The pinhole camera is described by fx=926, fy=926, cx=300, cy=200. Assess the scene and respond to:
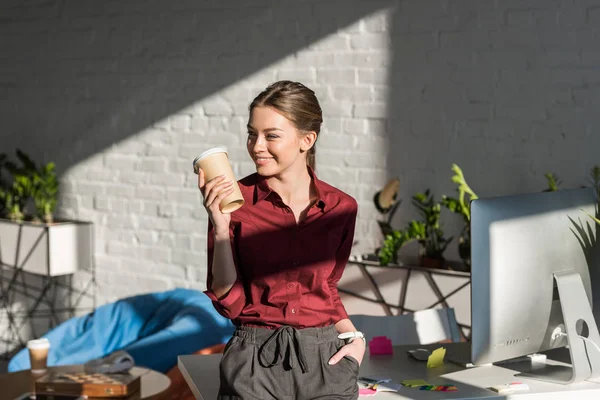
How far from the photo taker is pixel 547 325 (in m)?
2.11

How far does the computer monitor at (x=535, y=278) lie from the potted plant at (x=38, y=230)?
127 inches

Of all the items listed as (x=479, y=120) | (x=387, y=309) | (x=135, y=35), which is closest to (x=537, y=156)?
(x=479, y=120)

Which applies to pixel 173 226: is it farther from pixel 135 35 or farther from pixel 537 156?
pixel 537 156

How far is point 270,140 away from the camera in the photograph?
5.48 feet

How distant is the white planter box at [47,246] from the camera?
4793 mm

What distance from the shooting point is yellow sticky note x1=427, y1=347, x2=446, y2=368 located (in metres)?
2.22

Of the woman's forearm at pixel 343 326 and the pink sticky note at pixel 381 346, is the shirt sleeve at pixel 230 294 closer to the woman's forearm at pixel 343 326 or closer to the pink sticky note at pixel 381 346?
the woman's forearm at pixel 343 326

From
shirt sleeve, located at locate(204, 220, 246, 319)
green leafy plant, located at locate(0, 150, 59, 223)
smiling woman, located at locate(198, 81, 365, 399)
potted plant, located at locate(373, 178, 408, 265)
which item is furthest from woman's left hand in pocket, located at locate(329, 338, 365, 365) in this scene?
green leafy plant, located at locate(0, 150, 59, 223)

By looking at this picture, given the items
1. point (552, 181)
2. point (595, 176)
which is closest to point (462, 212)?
point (552, 181)

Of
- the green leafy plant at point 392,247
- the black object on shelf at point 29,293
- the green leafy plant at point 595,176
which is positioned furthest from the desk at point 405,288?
the black object on shelf at point 29,293

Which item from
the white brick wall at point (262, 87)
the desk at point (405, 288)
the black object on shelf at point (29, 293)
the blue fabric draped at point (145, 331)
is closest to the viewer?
the desk at point (405, 288)

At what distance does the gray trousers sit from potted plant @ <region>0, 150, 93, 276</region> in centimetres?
331

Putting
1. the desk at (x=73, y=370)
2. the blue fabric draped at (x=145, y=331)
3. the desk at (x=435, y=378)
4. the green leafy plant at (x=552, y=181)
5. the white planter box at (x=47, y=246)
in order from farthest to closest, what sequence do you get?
the white planter box at (x=47, y=246) < the blue fabric draped at (x=145, y=331) < the green leafy plant at (x=552, y=181) < the desk at (x=73, y=370) < the desk at (x=435, y=378)

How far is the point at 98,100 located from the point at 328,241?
3498 millimetres
